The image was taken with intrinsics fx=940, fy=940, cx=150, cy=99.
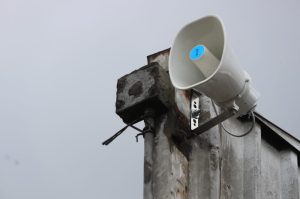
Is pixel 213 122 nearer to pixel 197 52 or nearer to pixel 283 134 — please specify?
pixel 197 52

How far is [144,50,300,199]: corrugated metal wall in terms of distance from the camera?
509cm

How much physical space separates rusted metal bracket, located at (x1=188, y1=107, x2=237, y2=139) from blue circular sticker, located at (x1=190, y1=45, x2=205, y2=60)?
0.34 m

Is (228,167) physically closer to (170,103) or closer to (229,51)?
(170,103)

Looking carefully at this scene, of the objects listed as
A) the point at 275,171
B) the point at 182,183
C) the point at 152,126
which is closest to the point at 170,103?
the point at 152,126

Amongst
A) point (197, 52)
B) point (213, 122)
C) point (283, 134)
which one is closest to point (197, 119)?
point (213, 122)

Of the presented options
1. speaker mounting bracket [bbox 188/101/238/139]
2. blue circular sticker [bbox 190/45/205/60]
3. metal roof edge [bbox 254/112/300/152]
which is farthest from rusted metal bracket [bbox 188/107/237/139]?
metal roof edge [bbox 254/112/300/152]

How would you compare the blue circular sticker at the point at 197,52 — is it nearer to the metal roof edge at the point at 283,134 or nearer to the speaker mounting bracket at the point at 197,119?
the speaker mounting bracket at the point at 197,119

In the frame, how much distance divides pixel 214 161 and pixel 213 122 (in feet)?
0.83

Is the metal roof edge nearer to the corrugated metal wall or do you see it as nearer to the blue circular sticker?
the corrugated metal wall

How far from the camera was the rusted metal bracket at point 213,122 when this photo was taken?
5059 mm

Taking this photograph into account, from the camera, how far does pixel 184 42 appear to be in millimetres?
5164

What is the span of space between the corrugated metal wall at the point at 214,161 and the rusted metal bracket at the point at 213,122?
0.18 ft

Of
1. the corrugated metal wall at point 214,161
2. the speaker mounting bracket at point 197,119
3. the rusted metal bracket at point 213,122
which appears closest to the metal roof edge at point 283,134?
the corrugated metal wall at point 214,161

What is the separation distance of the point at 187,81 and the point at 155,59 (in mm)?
664
